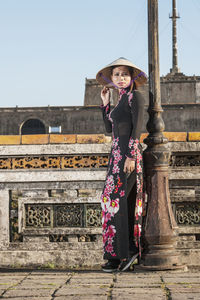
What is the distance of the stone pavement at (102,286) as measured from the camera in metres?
4.12

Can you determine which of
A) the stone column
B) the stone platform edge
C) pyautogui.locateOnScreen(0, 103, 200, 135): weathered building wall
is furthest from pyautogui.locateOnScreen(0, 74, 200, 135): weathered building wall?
the stone column

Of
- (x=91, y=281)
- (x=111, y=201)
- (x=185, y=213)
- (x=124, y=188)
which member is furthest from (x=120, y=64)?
(x=91, y=281)

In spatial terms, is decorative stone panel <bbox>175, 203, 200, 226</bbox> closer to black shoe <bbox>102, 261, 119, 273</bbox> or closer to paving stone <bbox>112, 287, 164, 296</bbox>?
black shoe <bbox>102, 261, 119, 273</bbox>

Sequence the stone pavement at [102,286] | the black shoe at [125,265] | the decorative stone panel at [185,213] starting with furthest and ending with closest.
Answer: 1. the decorative stone panel at [185,213]
2. the black shoe at [125,265]
3. the stone pavement at [102,286]

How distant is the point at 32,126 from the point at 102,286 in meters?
29.9

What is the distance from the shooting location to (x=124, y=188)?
555 centimetres

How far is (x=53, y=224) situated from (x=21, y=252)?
499 mm

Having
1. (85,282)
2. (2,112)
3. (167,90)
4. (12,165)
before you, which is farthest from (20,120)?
(85,282)

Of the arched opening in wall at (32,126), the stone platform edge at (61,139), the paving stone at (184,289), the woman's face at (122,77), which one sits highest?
the arched opening in wall at (32,126)

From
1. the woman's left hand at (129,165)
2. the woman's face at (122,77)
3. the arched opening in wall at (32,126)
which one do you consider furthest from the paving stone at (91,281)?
the arched opening in wall at (32,126)

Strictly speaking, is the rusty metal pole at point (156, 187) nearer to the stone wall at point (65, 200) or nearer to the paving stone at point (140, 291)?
the stone wall at point (65, 200)

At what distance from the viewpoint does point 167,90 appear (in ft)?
114

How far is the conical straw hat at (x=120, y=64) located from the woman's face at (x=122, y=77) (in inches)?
2.6

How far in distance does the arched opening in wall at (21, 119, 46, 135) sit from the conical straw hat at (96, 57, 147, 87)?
2794 centimetres
